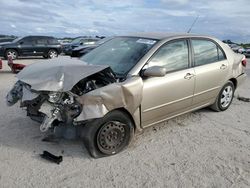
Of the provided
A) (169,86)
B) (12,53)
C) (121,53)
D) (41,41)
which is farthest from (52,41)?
(169,86)

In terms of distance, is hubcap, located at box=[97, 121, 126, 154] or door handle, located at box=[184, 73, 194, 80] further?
door handle, located at box=[184, 73, 194, 80]

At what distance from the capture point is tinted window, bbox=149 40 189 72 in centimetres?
464

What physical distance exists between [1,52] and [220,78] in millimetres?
16861

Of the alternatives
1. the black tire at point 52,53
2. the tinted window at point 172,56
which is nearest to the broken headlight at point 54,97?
the tinted window at point 172,56

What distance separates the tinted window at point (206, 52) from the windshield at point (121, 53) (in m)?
0.99

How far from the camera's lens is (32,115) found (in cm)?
438

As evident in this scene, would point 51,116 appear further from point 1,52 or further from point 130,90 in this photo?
point 1,52

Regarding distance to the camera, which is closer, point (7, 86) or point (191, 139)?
point (191, 139)

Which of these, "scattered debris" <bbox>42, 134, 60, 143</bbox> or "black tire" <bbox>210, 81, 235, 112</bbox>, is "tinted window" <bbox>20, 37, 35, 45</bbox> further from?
"scattered debris" <bbox>42, 134, 60, 143</bbox>

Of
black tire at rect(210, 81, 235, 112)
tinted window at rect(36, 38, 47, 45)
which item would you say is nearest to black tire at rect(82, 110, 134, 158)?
black tire at rect(210, 81, 235, 112)

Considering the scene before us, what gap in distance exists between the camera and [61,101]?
12.9 ft

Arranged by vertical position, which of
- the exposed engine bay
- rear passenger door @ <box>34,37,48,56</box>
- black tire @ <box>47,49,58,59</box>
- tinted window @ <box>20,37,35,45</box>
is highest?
the exposed engine bay

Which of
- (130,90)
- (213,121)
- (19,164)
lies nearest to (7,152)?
(19,164)

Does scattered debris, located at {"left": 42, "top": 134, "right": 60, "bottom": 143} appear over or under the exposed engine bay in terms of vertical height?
under
